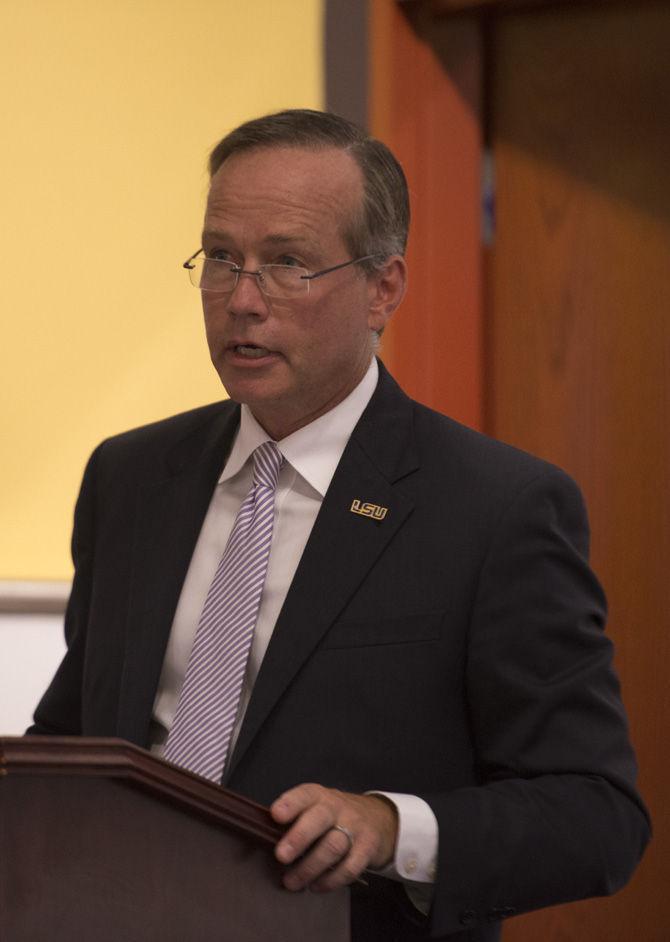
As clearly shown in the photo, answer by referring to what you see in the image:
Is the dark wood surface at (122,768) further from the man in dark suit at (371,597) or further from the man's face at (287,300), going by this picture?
the man's face at (287,300)

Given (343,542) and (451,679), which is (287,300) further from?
(451,679)

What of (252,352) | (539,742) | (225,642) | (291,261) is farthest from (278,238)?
(539,742)

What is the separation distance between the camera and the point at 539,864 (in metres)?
1.36

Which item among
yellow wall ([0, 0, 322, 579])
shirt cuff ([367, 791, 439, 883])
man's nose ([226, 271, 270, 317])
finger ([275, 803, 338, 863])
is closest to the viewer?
finger ([275, 803, 338, 863])

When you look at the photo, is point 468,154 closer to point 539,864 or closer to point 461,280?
point 461,280

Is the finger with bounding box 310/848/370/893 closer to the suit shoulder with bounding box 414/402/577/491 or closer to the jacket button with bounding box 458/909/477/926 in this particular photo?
the jacket button with bounding box 458/909/477/926

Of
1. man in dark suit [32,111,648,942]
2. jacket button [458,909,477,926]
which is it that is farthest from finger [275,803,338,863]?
jacket button [458,909,477,926]

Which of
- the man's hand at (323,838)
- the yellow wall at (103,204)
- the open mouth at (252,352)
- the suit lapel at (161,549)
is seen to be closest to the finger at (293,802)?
the man's hand at (323,838)

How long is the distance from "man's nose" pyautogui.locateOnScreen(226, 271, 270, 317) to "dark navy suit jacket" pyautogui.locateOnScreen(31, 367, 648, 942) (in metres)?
0.20

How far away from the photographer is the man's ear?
5.49 feet

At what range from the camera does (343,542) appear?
1.52 m

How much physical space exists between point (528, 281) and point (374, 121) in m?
0.45

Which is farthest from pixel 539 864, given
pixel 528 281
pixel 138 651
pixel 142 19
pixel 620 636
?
pixel 142 19

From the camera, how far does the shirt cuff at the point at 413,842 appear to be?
1.27 meters
